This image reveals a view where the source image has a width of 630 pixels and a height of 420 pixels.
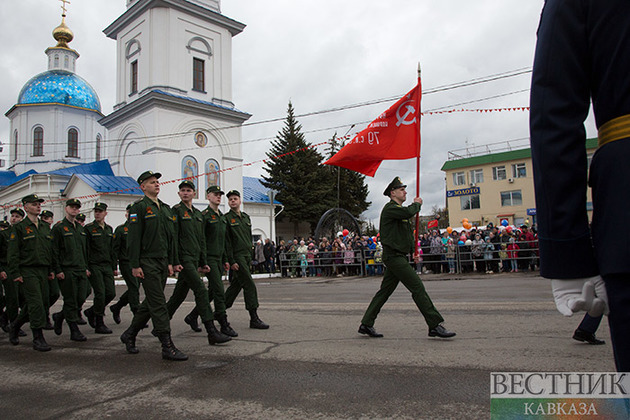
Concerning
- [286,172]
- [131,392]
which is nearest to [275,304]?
[131,392]

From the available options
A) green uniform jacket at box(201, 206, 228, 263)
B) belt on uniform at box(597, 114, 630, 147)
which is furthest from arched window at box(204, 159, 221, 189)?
belt on uniform at box(597, 114, 630, 147)

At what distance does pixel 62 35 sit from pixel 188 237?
184 feet

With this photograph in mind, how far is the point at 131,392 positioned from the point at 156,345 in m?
2.45

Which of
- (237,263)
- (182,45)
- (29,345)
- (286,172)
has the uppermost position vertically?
(182,45)

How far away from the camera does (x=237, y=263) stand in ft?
24.8

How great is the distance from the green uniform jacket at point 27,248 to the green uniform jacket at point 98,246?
1171 mm

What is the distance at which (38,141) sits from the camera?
48.3 m

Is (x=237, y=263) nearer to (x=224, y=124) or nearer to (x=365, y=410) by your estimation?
(x=365, y=410)

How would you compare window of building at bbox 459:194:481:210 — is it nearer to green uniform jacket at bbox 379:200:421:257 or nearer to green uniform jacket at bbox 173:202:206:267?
green uniform jacket at bbox 379:200:421:257

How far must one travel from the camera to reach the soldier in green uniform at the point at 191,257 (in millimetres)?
6465

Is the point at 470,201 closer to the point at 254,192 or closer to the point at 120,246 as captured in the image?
the point at 254,192

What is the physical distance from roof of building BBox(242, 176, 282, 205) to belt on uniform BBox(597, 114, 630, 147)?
40136mm

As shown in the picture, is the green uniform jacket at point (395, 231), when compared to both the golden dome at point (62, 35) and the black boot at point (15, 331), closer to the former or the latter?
the black boot at point (15, 331)

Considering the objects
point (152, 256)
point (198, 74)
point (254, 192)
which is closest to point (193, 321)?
point (152, 256)
